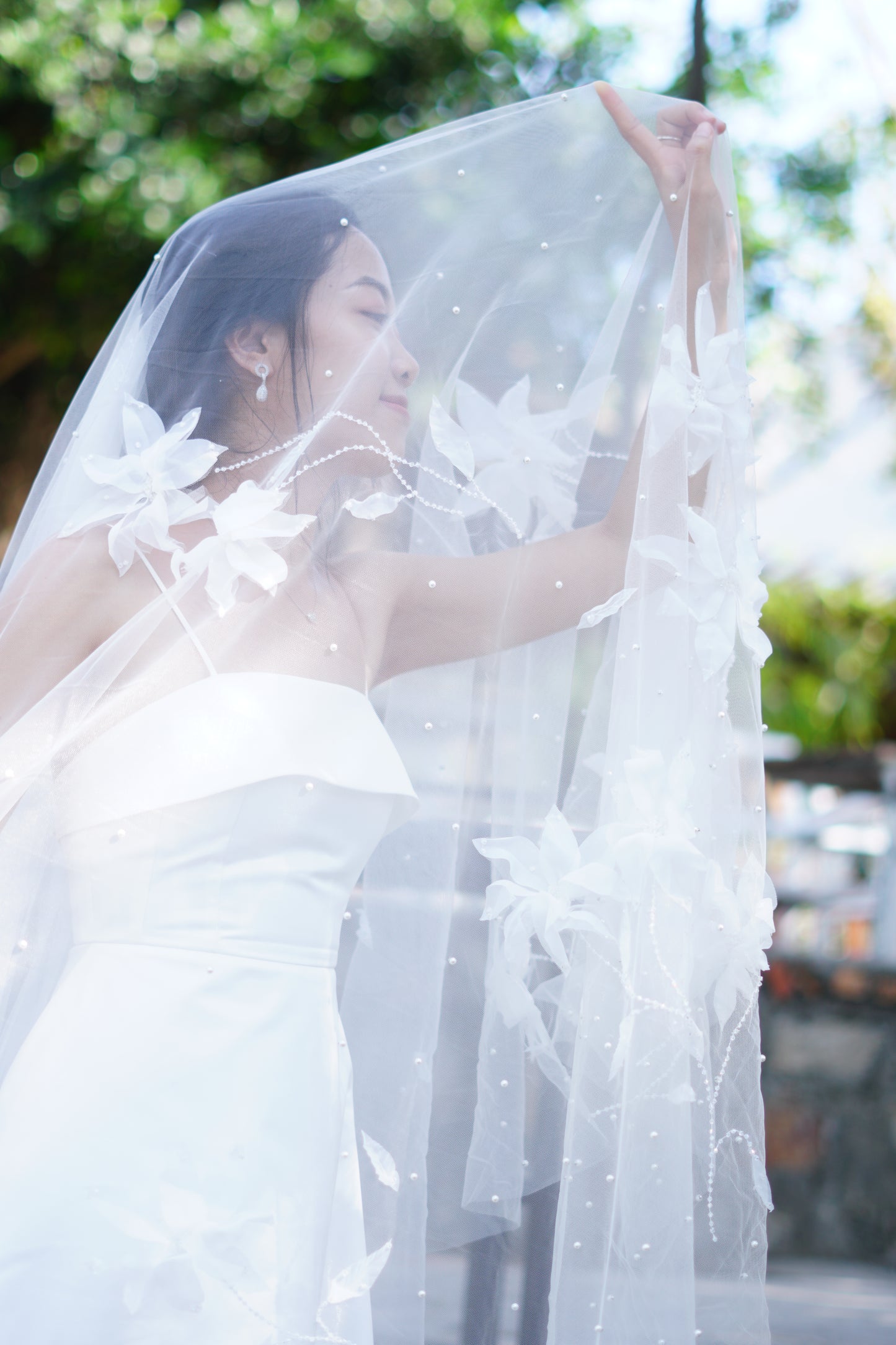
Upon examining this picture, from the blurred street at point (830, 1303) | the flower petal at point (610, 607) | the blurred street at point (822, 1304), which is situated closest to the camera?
the flower petal at point (610, 607)

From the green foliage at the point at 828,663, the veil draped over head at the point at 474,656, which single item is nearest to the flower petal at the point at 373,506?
the veil draped over head at the point at 474,656

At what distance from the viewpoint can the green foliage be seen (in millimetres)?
8414

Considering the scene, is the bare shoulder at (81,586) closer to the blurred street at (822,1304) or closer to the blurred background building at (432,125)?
the blurred street at (822,1304)

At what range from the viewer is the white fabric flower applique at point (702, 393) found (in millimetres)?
1472

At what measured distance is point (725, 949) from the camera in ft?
4.43

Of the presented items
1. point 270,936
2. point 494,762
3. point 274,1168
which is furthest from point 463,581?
point 274,1168

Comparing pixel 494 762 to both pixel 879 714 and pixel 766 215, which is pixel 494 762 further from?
pixel 879 714

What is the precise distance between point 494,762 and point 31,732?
Result: 1.79ft

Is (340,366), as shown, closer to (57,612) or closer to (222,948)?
(57,612)

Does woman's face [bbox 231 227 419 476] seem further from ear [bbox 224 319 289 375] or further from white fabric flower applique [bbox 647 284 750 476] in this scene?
white fabric flower applique [bbox 647 284 750 476]

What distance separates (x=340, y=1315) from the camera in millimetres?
1280

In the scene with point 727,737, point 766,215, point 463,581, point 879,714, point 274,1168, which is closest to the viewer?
point 274,1168

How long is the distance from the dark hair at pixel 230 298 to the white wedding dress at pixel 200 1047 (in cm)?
36

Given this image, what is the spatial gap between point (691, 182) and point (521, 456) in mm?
397
